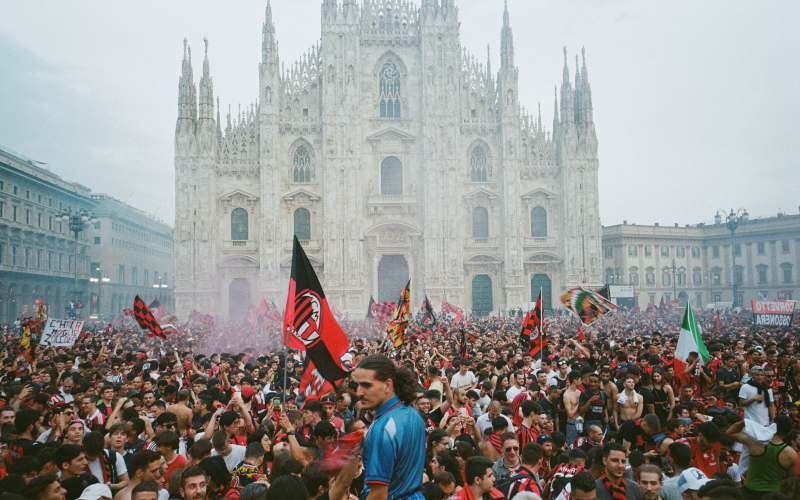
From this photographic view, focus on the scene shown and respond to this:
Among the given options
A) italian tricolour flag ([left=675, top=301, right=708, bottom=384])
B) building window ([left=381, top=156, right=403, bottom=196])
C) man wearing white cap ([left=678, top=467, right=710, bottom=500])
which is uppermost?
building window ([left=381, top=156, right=403, bottom=196])

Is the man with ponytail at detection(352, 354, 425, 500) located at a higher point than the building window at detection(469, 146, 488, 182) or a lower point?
lower

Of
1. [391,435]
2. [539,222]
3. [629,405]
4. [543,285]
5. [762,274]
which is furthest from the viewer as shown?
[762,274]

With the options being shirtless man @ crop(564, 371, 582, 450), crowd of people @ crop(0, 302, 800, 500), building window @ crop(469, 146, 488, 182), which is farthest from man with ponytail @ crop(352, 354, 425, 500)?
building window @ crop(469, 146, 488, 182)

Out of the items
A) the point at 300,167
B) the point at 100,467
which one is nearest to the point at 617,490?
the point at 100,467

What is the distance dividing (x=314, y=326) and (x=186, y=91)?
126 feet

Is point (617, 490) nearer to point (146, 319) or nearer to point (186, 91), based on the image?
point (146, 319)

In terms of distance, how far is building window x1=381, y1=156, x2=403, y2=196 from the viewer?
4391 cm

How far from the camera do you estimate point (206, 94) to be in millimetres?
41281

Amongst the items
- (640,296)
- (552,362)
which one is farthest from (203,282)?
(640,296)

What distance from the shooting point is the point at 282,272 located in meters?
41.8

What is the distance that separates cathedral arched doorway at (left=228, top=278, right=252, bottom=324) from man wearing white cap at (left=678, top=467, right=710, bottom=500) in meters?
39.0

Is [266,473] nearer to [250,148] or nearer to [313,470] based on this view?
[313,470]

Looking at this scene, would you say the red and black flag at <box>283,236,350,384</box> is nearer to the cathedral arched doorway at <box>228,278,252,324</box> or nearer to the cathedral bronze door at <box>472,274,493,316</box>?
the cathedral arched doorway at <box>228,278,252,324</box>

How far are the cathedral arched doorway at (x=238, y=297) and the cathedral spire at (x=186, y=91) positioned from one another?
11.8 meters
